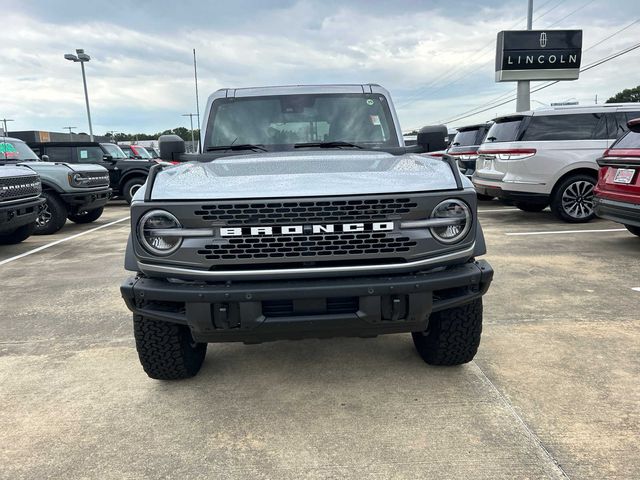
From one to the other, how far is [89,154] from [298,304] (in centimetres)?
1270

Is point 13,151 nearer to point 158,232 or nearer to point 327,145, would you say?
point 327,145

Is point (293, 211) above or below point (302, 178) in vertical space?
below

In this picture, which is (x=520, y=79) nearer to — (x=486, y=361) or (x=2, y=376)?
(x=486, y=361)


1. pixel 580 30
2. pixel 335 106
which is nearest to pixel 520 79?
pixel 580 30

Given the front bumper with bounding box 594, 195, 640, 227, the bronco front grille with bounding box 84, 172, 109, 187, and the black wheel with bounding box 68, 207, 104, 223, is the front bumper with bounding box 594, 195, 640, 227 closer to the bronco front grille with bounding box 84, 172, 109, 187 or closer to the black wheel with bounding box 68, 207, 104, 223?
the bronco front grille with bounding box 84, 172, 109, 187

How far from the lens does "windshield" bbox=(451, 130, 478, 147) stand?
39.0 ft

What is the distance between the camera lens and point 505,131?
344 inches

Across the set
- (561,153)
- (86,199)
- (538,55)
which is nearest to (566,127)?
(561,153)

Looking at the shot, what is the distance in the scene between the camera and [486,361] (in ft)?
10.6

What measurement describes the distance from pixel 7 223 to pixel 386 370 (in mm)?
6170

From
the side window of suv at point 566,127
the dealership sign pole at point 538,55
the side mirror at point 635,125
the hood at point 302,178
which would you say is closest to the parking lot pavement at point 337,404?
the hood at point 302,178

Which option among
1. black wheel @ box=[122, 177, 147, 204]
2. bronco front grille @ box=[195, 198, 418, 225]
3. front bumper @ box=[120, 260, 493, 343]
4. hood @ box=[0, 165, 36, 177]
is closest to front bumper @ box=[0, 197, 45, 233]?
hood @ box=[0, 165, 36, 177]

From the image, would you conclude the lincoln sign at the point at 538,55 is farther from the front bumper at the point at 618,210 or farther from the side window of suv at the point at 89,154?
the side window of suv at the point at 89,154

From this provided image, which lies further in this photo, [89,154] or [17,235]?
[89,154]
